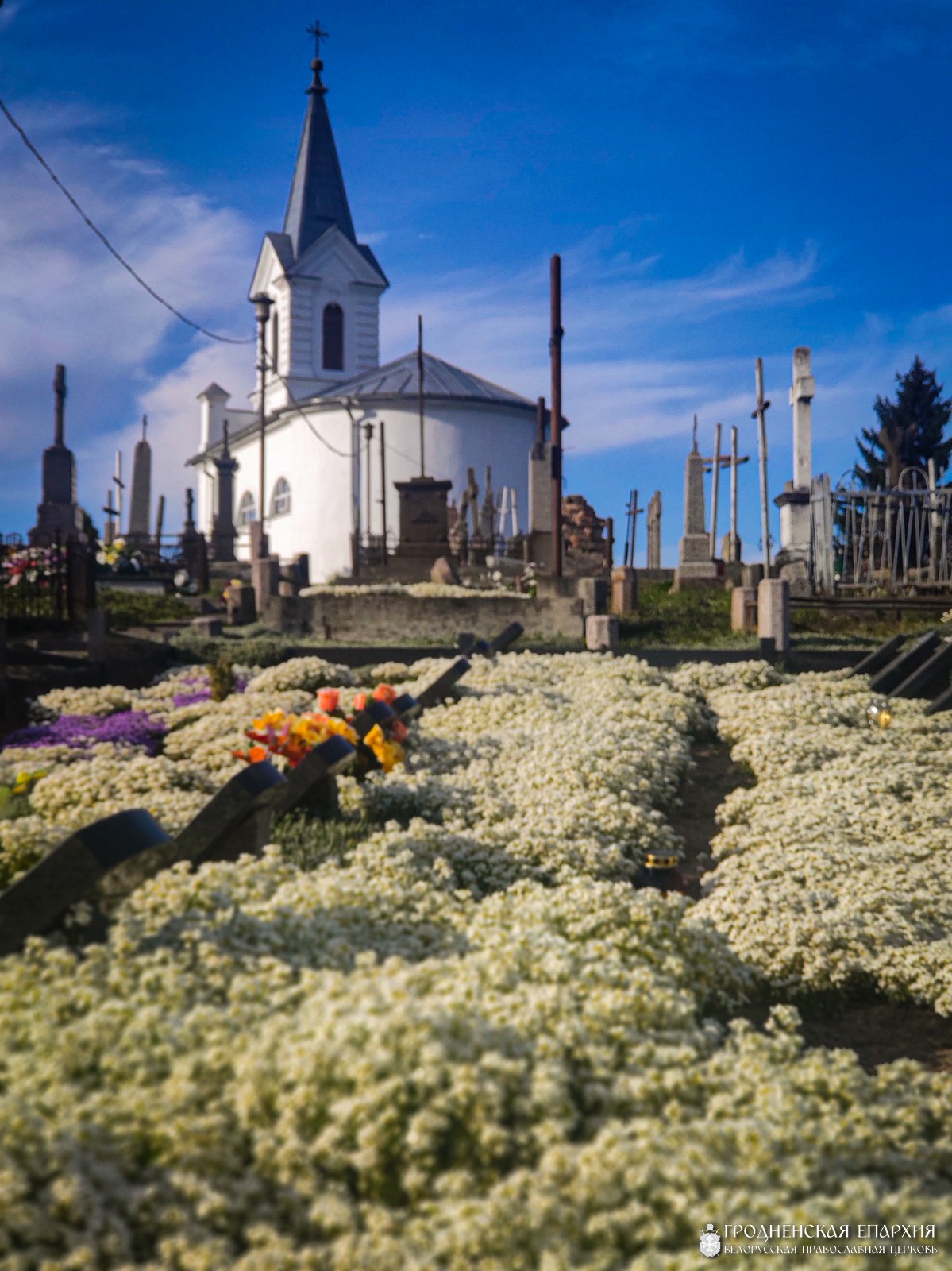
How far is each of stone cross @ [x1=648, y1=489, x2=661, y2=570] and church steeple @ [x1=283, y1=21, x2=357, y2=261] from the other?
2371 cm

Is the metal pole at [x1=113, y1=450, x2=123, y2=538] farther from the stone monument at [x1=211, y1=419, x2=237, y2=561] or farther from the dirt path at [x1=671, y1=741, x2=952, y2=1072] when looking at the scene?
the dirt path at [x1=671, y1=741, x2=952, y2=1072]

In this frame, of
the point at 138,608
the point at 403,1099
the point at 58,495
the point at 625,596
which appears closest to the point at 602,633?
the point at 625,596

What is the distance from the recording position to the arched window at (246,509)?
166 feet

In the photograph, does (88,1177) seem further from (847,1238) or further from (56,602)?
(56,602)

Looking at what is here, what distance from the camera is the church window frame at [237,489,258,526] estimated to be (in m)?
50.5

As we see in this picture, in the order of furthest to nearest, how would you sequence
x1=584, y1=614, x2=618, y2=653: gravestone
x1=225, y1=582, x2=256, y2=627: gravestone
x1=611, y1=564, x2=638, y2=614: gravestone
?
1. x1=611, y1=564, x2=638, y2=614: gravestone
2. x1=225, y1=582, x2=256, y2=627: gravestone
3. x1=584, y1=614, x2=618, y2=653: gravestone

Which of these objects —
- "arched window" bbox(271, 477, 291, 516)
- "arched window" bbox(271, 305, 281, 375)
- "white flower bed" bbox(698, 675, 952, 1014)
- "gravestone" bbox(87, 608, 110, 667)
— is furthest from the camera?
"arched window" bbox(271, 305, 281, 375)

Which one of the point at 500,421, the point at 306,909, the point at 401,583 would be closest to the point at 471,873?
the point at 306,909

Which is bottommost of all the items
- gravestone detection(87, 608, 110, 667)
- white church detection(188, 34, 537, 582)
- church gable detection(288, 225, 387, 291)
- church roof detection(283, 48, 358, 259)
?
gravestone detection(87, 608, 110, 667)

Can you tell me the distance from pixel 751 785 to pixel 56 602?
11.9m

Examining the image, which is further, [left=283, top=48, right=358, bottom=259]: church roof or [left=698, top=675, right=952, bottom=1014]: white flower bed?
[left=283, top=48, right=358, bottom=259]: church roof

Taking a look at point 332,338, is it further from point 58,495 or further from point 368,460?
point 58,495

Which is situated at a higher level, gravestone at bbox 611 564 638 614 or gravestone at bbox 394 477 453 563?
gravestone at bbox 394 477 453 563

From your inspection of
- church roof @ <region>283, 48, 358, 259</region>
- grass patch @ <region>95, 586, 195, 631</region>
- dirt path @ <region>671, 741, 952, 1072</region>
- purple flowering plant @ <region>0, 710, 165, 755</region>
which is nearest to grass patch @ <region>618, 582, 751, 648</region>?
grass patch @ <region>95, 586, 195, 631</region>
